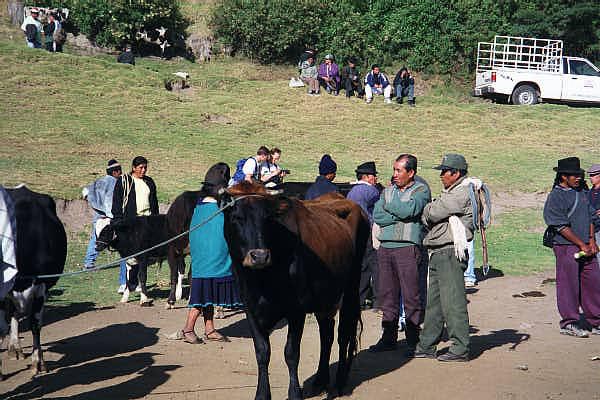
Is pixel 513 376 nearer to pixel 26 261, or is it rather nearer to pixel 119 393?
pixel 119 393

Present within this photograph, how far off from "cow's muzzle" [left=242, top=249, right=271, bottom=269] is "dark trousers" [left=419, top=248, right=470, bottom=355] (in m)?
2.87

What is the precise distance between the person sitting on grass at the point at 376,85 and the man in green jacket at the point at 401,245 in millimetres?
21817

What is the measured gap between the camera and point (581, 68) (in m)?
33.7

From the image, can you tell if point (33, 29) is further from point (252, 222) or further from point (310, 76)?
point (252, 222)

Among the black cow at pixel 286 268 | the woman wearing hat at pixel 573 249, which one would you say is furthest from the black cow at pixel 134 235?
the woman wearing hat at pixel 573 249

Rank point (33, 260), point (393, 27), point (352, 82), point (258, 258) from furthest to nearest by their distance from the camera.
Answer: point (393, 27)
point (352, 82)
point (33, 260)
point (258, 258)

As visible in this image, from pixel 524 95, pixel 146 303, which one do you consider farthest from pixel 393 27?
pixel 146 303

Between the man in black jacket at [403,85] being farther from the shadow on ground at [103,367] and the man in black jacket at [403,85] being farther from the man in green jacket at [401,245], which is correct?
the man in green jacket at [401,245]

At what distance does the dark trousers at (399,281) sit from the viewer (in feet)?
31.8

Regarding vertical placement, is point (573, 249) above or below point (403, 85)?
below

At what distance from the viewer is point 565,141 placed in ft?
92.1

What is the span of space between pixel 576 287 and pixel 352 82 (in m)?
22.5

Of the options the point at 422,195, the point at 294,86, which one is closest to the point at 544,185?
the point at 294,86

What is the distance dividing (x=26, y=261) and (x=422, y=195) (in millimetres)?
4295
